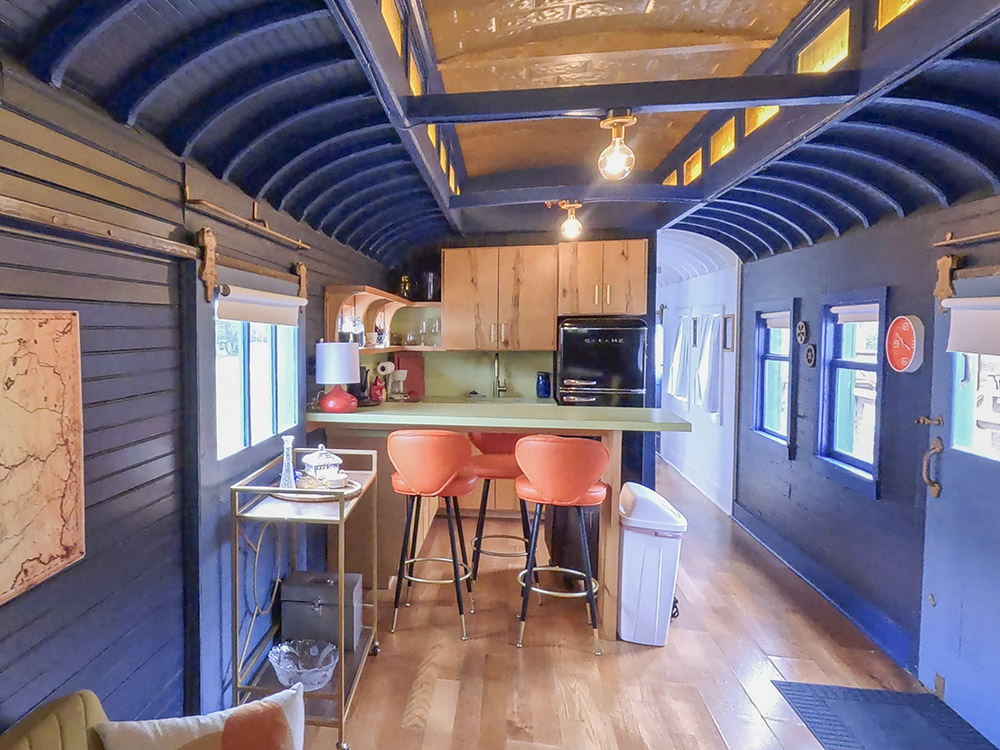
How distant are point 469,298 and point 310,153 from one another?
245cm

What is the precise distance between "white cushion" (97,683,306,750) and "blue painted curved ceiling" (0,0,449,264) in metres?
1.52

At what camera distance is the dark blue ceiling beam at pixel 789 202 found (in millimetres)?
3094

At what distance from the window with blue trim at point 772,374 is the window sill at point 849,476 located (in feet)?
2.29

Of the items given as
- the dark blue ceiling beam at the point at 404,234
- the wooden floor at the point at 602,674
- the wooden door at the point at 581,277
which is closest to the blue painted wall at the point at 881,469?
the wooden floor at the point at 602,674

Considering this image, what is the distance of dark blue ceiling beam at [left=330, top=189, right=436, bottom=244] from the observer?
3139mm

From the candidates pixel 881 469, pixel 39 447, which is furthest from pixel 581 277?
pixel 39 447

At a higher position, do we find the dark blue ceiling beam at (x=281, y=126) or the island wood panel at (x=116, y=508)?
the dark blue ceiling beam at (x=281, y=126)

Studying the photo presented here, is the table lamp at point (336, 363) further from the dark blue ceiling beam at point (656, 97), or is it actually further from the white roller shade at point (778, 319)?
the white roller shade at point (778, 319)

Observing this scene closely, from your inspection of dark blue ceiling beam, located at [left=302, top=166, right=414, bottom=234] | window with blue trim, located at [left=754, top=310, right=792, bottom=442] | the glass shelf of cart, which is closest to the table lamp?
the glass shelf of cart

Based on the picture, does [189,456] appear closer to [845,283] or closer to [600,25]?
[600,25]

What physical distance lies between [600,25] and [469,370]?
3175mm

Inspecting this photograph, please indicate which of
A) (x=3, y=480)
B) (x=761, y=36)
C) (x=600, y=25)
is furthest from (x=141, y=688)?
(x=761, y=36)

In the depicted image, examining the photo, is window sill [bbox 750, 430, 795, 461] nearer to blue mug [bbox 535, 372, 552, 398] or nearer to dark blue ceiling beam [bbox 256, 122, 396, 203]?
blue mug [bbox 535, 372, 552, 398]

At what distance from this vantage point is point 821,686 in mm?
2373
